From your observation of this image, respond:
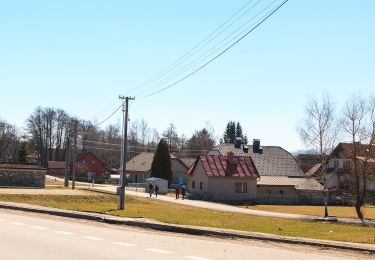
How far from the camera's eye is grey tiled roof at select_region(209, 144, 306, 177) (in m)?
77.4

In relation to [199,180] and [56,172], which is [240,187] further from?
[56,172]

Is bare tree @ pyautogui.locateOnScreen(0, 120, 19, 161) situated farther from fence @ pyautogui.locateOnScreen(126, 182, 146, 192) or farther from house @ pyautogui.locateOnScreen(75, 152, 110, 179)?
fence @ pyautogui.locateOnScreen(126, 182, 146, 192)

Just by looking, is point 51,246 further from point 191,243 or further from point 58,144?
point 58,144

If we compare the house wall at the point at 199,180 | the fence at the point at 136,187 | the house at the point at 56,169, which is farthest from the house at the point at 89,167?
the house wall at the point at 199,180

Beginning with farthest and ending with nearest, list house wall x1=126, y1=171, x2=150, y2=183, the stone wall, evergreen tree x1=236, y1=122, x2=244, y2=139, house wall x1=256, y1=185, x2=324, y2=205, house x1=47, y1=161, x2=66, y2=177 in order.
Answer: evergreen tree x1=236, y1=122, x2=244, y2=139 < house x1=47, y1=161, x2=66, y2=177 < house wall x1=126, y1=171, x2=150, y2=183 < house wall x1=256, y1=185, x2=324, y2=205 < the stone wall

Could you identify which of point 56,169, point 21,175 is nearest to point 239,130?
point 56,169

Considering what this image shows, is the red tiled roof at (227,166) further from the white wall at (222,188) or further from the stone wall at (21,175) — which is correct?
the stone wall at (21,175)

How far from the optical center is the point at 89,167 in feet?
340

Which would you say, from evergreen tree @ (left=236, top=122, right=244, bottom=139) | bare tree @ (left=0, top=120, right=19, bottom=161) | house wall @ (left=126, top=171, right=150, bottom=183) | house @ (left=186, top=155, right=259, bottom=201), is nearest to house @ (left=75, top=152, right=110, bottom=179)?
house wall @ (left=126, top=171, right=150, bottom=183)

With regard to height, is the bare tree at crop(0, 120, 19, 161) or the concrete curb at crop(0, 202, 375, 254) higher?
the bare tree at crop(0, 120, 19, 161)

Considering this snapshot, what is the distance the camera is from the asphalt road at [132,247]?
11.2 meters

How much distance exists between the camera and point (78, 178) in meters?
94.9

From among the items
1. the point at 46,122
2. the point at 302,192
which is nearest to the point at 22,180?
the point at 302,192

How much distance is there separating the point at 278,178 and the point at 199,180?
1274 cm
